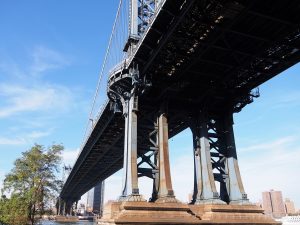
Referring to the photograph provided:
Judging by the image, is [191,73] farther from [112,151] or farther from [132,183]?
[112,151]

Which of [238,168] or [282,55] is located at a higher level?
[282,55]

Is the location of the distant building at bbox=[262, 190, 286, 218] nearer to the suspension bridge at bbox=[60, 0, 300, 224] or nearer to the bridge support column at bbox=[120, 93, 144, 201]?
the suspension bridge at bbox=[60, 0, 300, 224]

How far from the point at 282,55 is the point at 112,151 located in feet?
121

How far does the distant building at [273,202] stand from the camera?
7323 inches

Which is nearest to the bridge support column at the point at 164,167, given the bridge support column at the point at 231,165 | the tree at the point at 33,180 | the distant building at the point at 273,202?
the bridge support column at the point at 231,165

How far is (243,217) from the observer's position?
23781mm

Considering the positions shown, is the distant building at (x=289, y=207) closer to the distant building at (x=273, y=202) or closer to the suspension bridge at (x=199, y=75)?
the distant building at (x=273, y=202)

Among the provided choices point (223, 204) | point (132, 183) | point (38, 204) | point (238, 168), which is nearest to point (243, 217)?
point (223, 204)

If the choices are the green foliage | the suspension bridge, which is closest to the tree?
the green foliage

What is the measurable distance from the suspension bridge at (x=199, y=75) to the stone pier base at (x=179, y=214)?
290 millimetres

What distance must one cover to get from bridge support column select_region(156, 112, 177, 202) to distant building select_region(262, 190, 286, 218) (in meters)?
180

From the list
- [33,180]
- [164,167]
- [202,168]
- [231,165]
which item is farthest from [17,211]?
[231,165]

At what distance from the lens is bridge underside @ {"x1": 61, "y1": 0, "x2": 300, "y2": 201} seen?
18.7m

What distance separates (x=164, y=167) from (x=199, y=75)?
7700 millimetres
